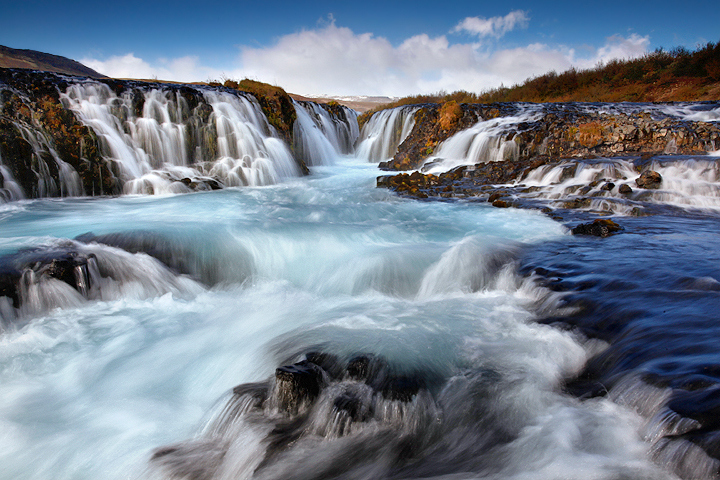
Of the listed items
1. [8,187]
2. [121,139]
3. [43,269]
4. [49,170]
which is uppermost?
[121,139]

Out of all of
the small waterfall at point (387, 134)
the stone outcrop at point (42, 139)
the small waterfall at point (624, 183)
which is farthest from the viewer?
the small waterfall at point (387, 134)

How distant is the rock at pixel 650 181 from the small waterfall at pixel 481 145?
4.97 metres

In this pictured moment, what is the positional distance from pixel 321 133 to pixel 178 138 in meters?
9.56

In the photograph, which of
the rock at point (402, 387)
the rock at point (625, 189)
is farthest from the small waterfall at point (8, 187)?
the rock at point (625, 189)

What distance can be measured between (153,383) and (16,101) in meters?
10.7

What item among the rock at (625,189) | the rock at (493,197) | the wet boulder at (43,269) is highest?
the rock at (625,189)

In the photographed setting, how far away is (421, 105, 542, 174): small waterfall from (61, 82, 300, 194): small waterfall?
6.72 metres

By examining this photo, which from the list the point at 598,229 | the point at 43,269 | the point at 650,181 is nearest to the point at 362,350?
the point at 43,269

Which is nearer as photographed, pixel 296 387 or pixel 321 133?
pixel 296 387

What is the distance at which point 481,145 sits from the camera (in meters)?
15.4

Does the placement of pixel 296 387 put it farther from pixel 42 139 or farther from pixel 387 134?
pixel 387 134

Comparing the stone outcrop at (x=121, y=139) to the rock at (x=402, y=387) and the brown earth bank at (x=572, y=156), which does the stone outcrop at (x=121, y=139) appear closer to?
the brown earth bank at (x=572, y=156)

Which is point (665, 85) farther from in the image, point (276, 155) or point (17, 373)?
point (17, 373)

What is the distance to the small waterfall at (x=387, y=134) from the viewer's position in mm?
20969
